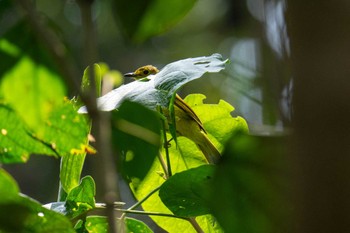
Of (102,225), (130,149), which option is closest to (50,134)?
(130,149)

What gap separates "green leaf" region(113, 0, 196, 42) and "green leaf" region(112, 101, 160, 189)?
11 centimetres

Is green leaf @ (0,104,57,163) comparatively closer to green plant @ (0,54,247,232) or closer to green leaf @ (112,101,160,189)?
green plant @ (0,54,247,232)

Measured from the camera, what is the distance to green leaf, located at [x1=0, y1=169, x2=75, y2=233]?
1.83 ft

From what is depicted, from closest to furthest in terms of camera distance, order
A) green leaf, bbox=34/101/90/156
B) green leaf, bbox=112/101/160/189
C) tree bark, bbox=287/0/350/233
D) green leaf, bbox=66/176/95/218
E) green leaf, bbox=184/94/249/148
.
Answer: tree bark, bbox=287/0/350/233
green leaf, bbox=112/101/160/189
green leaf, bbox=34/101/90/156
green leaf, bbox=66/176/95/218
green leaf, bbox=184/94/249/148

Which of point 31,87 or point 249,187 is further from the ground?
point 31,87

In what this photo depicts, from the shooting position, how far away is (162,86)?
32.4 inches

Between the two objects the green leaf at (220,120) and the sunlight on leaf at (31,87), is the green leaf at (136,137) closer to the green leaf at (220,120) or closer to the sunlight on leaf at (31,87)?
the sunlight on leaf at (31,87)

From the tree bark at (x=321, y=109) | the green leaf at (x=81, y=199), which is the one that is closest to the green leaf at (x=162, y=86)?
the green leaf at (x=81, y=199)

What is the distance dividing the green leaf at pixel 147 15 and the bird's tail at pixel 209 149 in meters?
0.58

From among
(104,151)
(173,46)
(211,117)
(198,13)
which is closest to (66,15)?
(173,46)

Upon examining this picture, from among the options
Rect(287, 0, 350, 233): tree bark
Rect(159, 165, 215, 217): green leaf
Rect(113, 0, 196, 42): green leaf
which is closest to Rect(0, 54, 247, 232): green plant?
Rect(159, 165, 215, 217): green leaf

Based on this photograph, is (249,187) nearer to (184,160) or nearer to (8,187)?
(8,187)

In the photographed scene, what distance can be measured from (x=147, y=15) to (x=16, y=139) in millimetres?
343

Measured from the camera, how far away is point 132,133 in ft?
2.11
